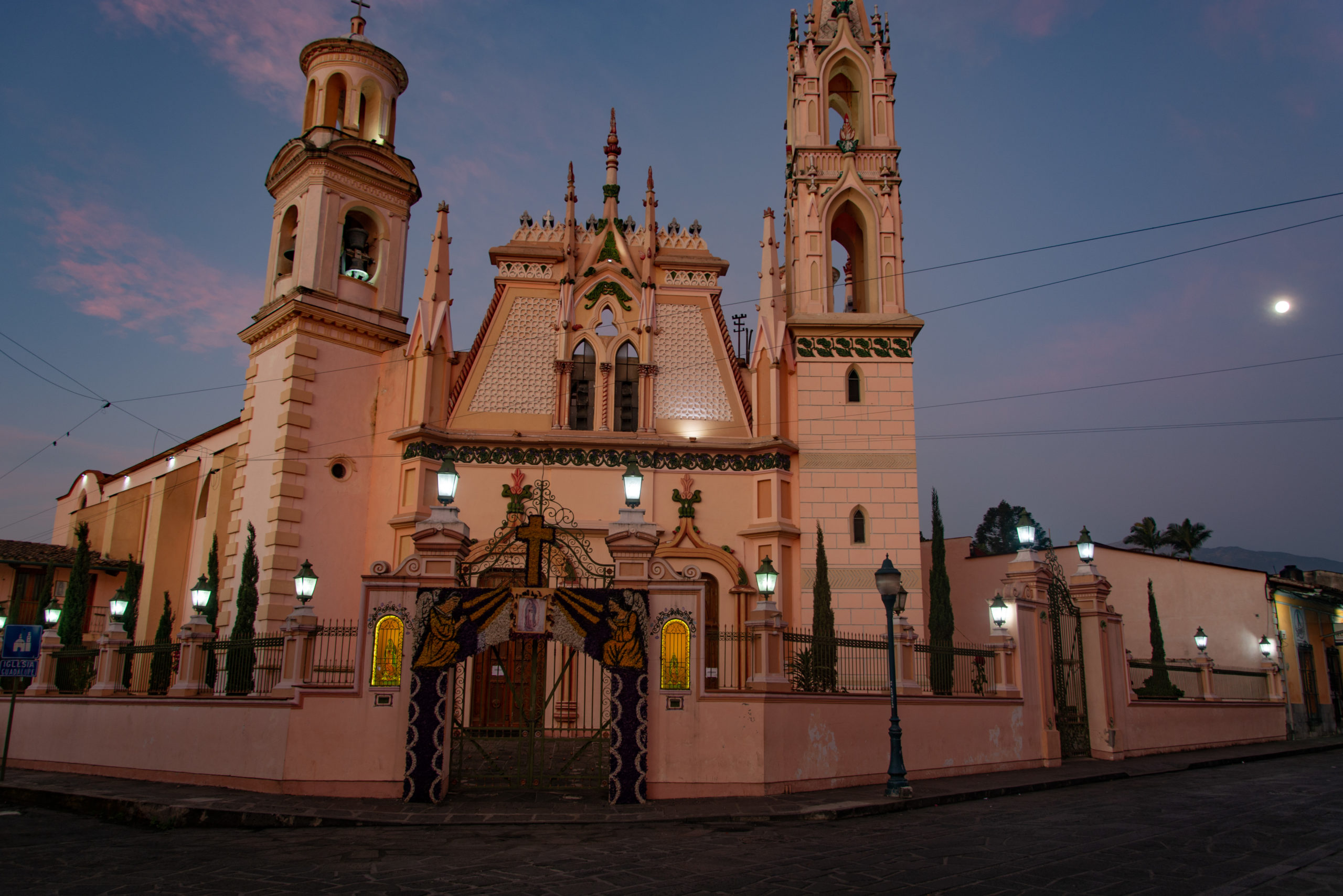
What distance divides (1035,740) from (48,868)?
15067 mm

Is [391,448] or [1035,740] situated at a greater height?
[391,448]

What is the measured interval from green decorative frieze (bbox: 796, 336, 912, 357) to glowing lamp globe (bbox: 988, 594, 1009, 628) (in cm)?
838

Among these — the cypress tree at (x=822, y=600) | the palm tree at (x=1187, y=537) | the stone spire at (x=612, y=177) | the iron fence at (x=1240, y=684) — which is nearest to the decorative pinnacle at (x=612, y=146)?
the stone spire at (x=612, y=177)

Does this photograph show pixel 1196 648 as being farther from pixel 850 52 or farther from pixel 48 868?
pixel 48 868

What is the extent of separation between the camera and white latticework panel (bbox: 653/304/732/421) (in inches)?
921

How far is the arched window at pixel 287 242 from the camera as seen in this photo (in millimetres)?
23406

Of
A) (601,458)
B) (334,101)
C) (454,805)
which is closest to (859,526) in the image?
(601,458)

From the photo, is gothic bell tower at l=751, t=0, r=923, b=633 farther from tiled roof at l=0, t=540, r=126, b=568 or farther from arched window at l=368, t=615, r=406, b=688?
A: tiled roof at l=0, t=540, r=126, b=568

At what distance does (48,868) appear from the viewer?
8539mm

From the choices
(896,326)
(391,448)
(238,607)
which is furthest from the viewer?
(896,326)

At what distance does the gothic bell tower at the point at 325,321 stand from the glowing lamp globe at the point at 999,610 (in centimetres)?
1381

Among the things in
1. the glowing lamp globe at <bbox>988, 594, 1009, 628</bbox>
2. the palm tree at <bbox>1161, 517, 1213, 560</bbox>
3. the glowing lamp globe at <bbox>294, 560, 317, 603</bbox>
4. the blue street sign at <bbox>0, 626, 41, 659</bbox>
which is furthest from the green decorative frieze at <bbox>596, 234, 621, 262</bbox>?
the palm tree at <bbox>1161, 517, 1213, 560</bbox>

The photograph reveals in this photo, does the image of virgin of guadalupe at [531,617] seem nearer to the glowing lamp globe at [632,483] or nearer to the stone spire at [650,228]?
the glowing lamp globe at [632,483]

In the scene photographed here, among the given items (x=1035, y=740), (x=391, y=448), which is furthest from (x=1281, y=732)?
(x=391, y=448)
